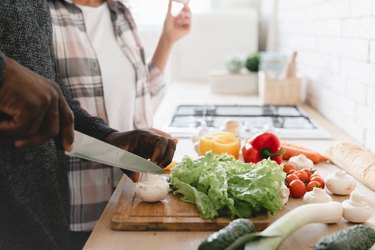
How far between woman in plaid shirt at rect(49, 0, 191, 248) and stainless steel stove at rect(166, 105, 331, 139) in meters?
0.23

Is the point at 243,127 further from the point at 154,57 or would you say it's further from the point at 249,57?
the point at 249,57

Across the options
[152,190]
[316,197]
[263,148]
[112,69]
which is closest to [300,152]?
[263,148]

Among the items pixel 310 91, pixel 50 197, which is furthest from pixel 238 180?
pixel 310 91

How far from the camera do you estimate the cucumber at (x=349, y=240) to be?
2.45ft

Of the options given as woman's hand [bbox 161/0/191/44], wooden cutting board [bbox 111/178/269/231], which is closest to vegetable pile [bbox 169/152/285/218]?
wooden cutting board [bbox 111/178/269/231]

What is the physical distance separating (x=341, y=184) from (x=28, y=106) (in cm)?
70

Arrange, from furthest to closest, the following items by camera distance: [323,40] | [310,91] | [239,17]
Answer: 1. [239,17]
2. [310,91]
3. [323,40]

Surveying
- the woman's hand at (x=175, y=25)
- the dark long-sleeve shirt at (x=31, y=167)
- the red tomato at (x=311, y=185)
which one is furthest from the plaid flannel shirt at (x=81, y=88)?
the red tomato at (x=311, y=185)

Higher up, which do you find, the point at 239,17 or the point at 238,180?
the point at 239,17

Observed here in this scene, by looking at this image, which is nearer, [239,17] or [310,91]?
[310,91]

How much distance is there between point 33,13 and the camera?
3.83ft

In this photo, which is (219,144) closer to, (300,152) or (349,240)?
(300,152)

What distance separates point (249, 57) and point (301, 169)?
Result: 5.09 ft

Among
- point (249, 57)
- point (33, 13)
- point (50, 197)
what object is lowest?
point (50, 197)
